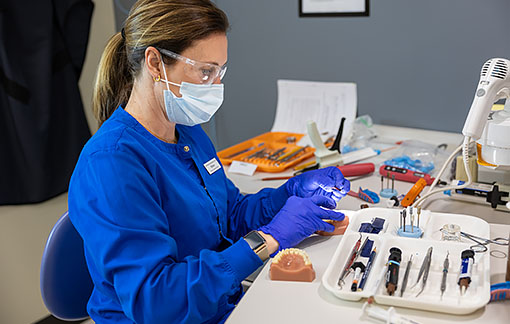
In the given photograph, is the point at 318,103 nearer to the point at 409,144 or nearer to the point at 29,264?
the point at 409,144

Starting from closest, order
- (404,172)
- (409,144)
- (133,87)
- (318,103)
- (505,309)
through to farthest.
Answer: (505,309) < (133,87) < (404,172) < (409,144) < (318,103)

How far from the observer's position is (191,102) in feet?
4.05

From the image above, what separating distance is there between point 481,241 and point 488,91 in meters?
0.33

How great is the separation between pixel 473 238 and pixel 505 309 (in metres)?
0.26

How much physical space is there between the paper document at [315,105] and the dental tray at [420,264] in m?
0.87

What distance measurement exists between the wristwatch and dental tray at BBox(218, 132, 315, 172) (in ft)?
2.32

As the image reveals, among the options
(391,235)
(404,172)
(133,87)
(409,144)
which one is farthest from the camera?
(409,144)

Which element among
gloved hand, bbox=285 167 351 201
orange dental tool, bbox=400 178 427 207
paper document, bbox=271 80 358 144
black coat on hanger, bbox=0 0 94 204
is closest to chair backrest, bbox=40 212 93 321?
gloved hand, bbox=285 167 351 201

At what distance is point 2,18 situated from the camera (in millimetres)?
1999

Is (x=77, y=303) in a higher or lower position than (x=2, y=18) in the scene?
lower

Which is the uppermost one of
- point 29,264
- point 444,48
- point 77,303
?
point 444,48

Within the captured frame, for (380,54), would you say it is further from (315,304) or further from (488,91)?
(315,304)

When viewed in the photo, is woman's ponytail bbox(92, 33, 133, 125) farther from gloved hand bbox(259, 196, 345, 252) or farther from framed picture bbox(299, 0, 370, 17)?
framed picture bbox(299, 0, 370, 17)

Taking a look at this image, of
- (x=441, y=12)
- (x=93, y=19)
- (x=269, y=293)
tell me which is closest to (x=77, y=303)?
(x=269, y=293)
